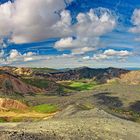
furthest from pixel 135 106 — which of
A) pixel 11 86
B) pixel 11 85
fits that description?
pixel 11 85

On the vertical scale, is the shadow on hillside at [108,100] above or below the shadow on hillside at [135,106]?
above

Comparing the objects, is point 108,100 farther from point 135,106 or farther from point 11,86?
point 11,86

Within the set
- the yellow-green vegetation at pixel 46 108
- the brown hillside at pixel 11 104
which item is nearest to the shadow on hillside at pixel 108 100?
the yellow-green vegetation at pixel 46 108

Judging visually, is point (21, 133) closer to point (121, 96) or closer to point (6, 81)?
point (121, 96)

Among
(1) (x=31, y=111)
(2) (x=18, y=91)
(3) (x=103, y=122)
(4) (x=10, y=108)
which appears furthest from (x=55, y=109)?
(3) (x=103, y=122)

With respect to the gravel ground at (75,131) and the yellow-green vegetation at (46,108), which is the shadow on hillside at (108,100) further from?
the gravel ground at (75,131)
